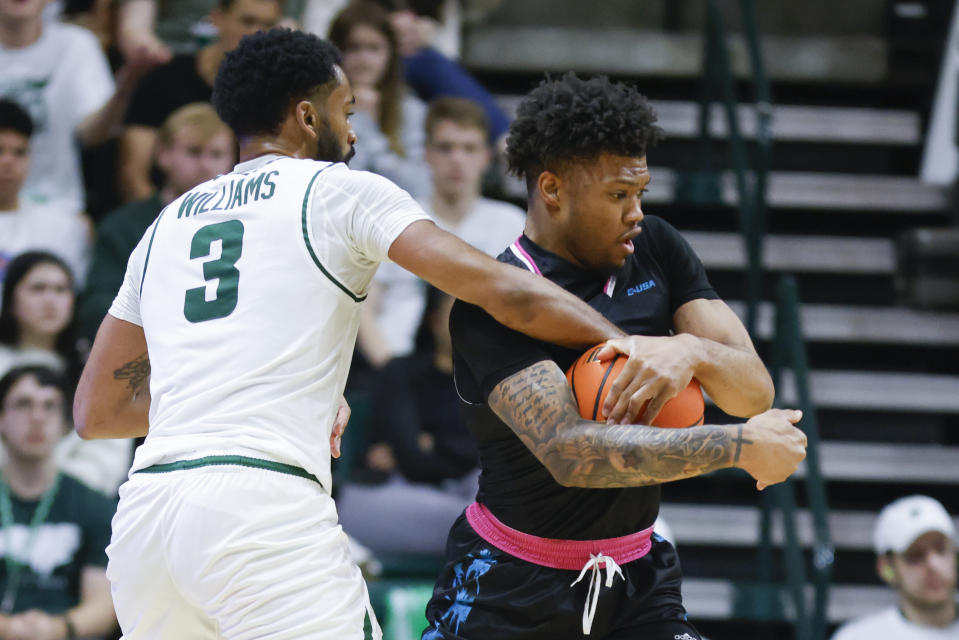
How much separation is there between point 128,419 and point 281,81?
1038 millimetres

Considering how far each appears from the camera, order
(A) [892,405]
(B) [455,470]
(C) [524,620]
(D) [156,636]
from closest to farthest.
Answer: (D) [156,636]
(C) [524,620]
(B) [455,470]
(A) [892,405]

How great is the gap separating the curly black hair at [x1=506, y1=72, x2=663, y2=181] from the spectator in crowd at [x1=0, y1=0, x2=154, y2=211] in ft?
14.2

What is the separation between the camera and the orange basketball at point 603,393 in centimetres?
312

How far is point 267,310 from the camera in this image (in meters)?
3.08

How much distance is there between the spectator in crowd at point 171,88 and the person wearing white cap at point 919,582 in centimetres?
417

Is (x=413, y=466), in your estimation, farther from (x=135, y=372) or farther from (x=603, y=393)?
(x=603, y=393)

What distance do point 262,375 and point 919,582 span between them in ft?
13.4

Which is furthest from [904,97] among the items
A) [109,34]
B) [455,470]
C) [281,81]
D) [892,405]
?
[281,81]

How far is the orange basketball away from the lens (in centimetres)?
312

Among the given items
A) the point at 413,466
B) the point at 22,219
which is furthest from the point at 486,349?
the point at 22,219

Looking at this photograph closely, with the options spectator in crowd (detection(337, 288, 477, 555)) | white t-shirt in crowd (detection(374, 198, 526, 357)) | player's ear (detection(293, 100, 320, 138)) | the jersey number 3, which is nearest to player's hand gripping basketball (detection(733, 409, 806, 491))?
the jersey number 3

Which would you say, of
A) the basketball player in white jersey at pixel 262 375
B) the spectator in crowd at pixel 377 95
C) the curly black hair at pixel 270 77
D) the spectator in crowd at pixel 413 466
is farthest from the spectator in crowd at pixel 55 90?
Result: the basketball player in white jersey at pixel 262 375

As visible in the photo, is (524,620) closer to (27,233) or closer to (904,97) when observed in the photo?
(27,233)

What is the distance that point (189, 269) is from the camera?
10.5 ft
